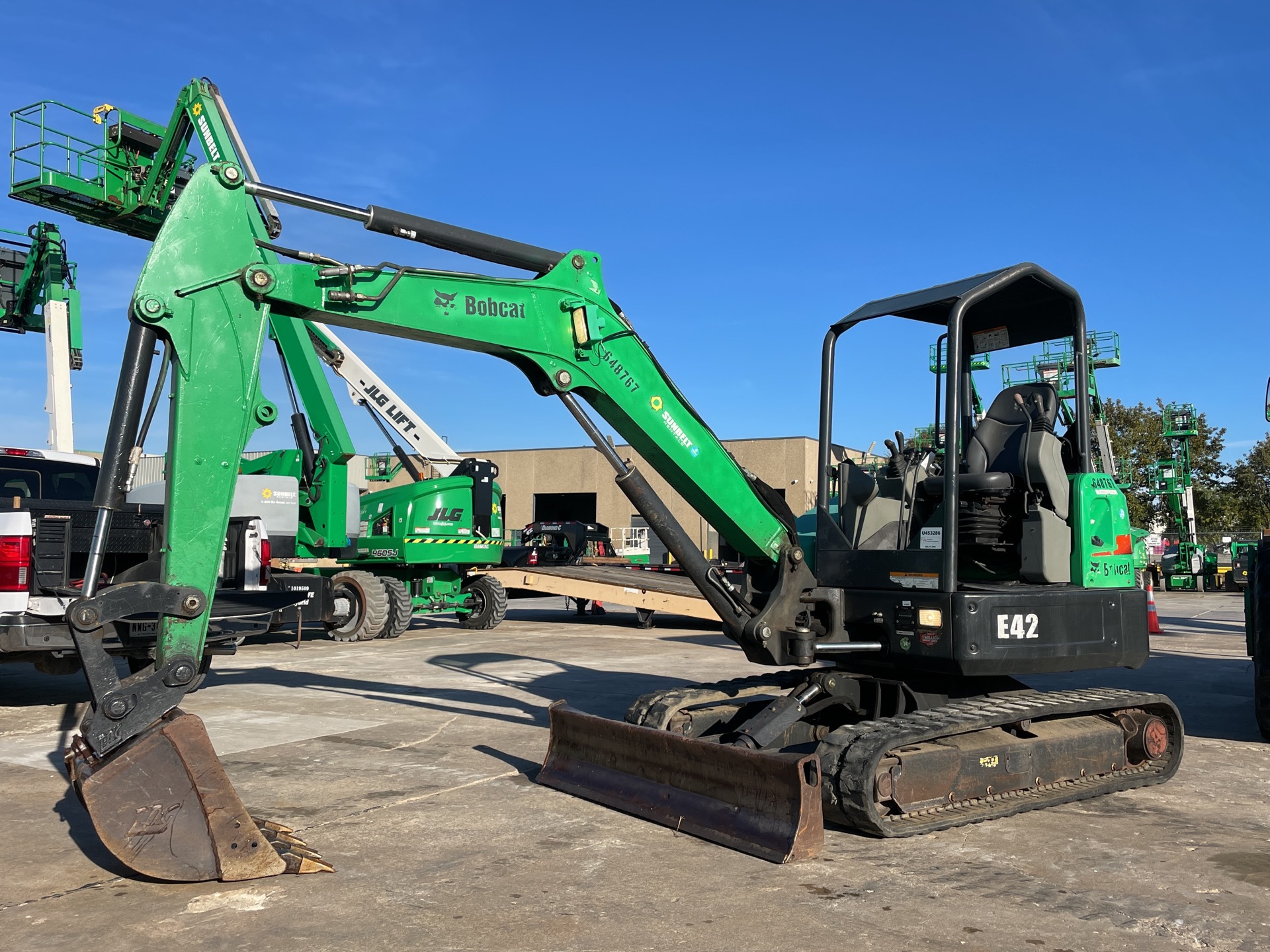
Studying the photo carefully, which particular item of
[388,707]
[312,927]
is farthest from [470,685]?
[312,927]

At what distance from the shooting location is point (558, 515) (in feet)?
185

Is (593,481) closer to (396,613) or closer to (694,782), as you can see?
(396,613)

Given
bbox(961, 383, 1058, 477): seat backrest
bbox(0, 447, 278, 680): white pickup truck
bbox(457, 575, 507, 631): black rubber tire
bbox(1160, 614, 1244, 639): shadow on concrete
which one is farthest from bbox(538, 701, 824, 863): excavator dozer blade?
bbox(1160, 614, 1244, 639): shadow on concrete

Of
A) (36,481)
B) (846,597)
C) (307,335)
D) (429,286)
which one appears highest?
(307,335)

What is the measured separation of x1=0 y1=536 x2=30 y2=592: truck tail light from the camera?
7645 mm

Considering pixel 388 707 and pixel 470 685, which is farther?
pixel 470 685

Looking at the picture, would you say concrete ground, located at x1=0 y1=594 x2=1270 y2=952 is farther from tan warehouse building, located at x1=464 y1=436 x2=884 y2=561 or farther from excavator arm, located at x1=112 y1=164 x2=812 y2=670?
A: tan warehouse building, located at x1=464 y1=436 x2=884 y2=561

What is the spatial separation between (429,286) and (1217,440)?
180 feet

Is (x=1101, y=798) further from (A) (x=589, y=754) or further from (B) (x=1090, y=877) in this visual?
(A) (x=589, y=754)

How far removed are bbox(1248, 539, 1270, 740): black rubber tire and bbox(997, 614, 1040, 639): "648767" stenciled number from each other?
258cm

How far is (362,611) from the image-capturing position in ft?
50.8

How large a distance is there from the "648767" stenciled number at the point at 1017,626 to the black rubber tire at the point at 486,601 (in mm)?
12555

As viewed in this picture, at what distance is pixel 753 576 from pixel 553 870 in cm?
253

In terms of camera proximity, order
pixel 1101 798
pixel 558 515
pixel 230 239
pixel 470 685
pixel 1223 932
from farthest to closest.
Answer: pixel 558 515
pixel 470 685
pixel 1101 798
pixel 230 239
pixel 1223 932
